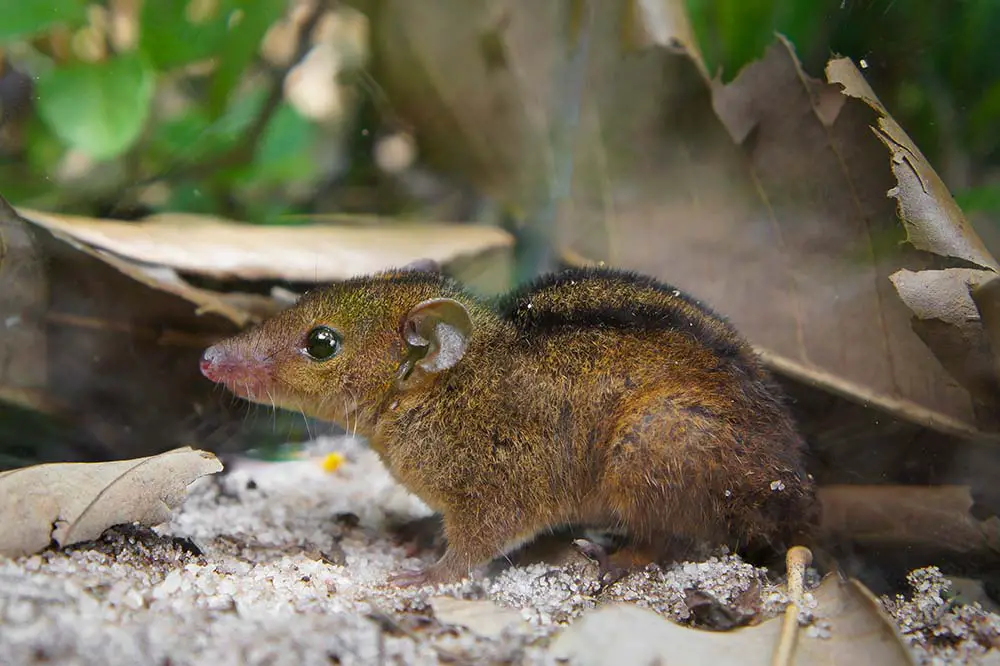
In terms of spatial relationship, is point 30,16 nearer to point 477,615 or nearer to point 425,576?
point 425,576

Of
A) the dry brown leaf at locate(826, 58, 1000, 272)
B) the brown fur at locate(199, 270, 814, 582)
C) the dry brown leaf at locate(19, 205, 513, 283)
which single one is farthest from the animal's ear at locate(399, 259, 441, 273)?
the dry brown leaf at locate(826, 58, 1000, 272)

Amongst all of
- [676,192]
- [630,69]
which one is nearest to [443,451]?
[676,192]

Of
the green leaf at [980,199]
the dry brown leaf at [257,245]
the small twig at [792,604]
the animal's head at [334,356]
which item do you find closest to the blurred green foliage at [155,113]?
the dry brown leaf at [257,245]

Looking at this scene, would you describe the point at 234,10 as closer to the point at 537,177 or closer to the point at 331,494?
the point at 537,177

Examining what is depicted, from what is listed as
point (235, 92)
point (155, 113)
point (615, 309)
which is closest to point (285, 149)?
point (235, 92)

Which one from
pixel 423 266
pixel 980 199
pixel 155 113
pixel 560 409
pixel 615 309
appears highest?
pixel 155 113
